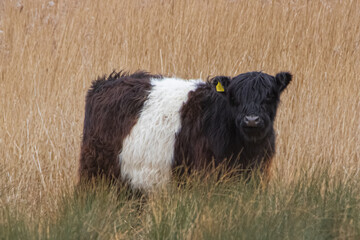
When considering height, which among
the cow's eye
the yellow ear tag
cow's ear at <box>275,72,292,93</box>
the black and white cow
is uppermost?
cow's ear at <box>275,72,292,93</box>

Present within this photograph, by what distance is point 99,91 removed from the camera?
15.6 feet

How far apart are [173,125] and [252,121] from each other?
686 mm

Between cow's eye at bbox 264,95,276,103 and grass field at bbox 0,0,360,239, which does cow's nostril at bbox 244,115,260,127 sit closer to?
cow's eye at bbox 264,95,276,103

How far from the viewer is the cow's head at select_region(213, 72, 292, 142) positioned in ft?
13.1

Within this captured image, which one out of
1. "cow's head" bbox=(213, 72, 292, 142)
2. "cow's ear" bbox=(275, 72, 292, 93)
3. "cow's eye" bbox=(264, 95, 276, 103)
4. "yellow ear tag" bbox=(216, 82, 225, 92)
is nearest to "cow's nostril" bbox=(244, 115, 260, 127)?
"cow's head" bbox=(213, 72, 292, 142)

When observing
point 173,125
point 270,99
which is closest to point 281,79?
point 270,99

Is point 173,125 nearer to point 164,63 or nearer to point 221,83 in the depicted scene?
point 221,83

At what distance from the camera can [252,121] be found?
3.88 m

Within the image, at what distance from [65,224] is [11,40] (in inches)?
158

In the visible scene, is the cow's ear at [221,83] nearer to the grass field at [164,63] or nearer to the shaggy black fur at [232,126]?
the shaggy black fur at [232,126]

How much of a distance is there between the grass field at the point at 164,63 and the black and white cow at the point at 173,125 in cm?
23

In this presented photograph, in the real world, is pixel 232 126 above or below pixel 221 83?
below

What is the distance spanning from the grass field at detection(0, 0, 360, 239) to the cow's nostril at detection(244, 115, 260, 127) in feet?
1.26

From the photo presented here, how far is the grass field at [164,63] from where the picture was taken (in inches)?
206
